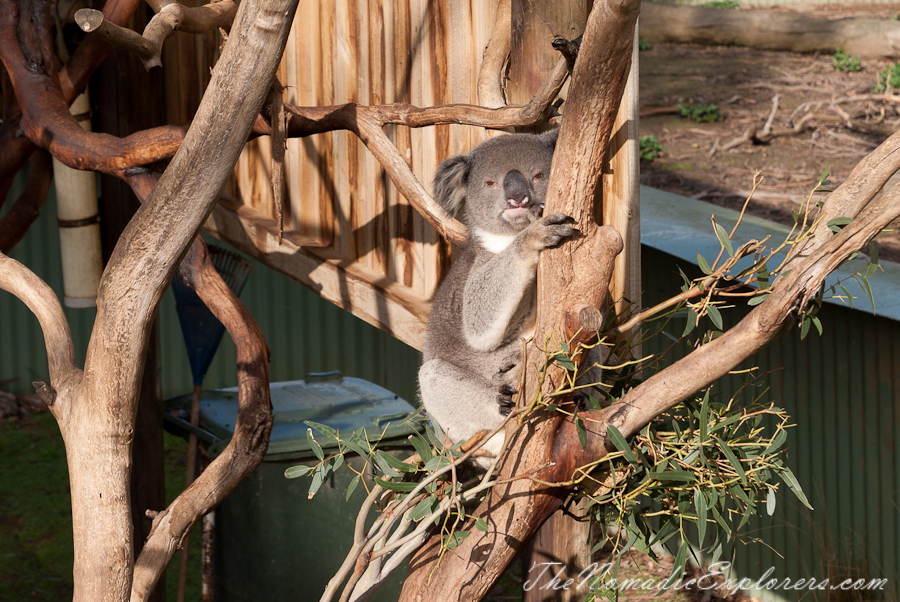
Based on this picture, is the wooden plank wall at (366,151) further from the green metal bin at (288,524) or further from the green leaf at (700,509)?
the green leaf at (700,509)

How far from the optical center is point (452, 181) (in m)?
2.16

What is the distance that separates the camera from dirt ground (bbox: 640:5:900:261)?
5.19m

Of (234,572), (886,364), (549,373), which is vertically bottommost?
(234,572)

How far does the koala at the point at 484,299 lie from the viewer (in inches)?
76.7

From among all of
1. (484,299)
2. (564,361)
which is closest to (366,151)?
(484,299)

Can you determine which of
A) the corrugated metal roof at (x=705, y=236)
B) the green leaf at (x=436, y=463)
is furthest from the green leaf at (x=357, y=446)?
the corrugated metal roof at (x=705, y=236)

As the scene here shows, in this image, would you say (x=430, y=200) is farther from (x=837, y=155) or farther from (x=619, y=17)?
(x=837, y=155)

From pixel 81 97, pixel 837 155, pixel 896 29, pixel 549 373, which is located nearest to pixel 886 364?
pixel 549 373

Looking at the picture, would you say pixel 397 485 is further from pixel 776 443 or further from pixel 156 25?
pixel 156 25

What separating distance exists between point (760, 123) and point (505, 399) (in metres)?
5.33

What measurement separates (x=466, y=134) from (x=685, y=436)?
1.25 metres

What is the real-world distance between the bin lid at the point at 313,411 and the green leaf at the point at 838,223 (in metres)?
1.77

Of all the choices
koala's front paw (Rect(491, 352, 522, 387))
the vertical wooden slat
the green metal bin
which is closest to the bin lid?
the green metal bin

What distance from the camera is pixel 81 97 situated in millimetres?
3357
